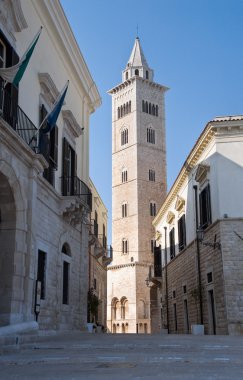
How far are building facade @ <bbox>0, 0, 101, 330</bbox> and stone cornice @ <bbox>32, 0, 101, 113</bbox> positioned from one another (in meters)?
0.03

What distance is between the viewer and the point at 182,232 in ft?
85.3

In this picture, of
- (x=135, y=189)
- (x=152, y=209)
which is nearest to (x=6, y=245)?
(x=135, y=189)

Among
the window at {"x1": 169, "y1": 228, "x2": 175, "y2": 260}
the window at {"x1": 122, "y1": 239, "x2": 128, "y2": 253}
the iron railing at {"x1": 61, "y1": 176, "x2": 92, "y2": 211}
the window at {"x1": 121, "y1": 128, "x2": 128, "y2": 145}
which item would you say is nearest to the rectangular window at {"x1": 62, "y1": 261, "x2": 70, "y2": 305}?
the iron railing at {"x1": 61, "y1": 176, "x2": 92, "y2": 211}

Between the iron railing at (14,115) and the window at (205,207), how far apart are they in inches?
393

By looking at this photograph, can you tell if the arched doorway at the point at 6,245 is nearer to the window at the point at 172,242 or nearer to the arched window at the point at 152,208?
the window at the point at 172,242

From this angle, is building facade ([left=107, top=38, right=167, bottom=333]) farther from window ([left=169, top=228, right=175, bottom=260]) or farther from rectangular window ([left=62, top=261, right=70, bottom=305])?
rectangular window ([left=62, top=261, right=70, bottom=305])

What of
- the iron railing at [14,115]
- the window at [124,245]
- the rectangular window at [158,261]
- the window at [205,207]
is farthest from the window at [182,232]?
the window at [124,245]

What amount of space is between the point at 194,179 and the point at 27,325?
45.7 feet

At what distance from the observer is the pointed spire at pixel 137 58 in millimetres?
69125

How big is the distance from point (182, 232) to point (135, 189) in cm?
3322

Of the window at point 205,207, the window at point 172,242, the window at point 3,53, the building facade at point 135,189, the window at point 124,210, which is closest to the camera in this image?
the window at point 3,53

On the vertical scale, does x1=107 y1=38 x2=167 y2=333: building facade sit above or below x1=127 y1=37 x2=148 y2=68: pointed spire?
below

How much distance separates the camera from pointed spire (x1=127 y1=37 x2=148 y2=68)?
227 feet

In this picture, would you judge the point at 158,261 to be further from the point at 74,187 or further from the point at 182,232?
the point at 74,187
